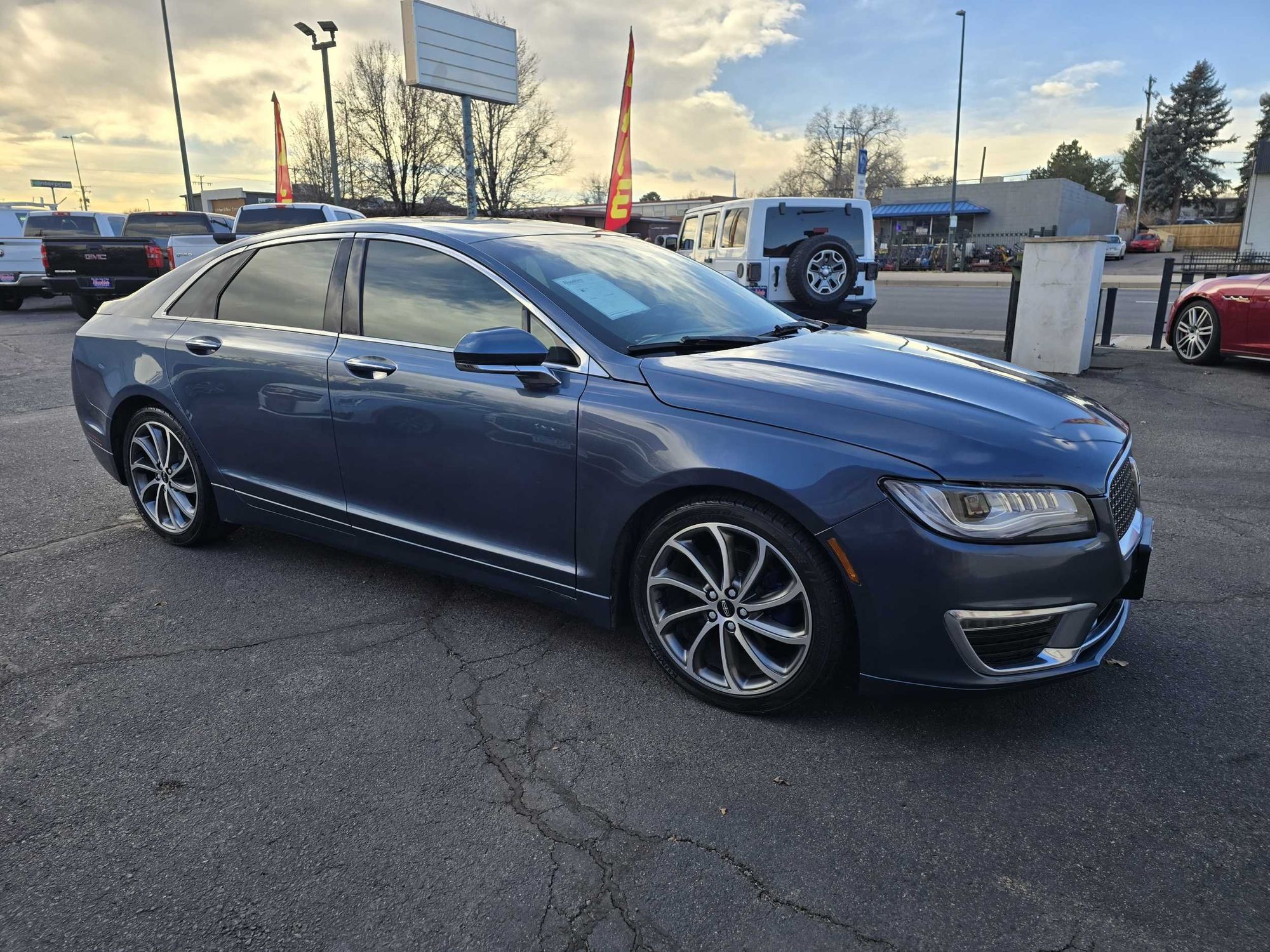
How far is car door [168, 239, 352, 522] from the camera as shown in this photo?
365 centimetres

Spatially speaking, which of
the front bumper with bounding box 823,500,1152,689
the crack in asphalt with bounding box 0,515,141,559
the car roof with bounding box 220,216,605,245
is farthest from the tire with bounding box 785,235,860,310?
the front bumper with bounding box 823,500,1152,689

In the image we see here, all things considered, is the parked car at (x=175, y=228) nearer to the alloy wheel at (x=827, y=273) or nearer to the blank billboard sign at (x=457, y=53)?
the blank billboard sign at (x=457, y=53)

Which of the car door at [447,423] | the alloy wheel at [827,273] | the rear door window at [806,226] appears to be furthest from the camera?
the rear door window at [806,226]

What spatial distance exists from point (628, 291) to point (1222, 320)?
8.48 metres

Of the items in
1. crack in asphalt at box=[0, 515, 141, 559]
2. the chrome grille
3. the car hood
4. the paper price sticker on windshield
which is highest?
the paper price sticker on windshield

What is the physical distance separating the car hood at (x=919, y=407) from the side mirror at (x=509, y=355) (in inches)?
14.0

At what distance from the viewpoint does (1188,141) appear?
75125 millimetres

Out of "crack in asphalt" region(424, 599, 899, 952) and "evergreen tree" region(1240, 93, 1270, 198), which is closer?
"crack in asphalt" region(424, 599, 899, 952)

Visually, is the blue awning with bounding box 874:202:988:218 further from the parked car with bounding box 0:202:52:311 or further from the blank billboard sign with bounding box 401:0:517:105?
the parked car with bounding box 0:202:52:311

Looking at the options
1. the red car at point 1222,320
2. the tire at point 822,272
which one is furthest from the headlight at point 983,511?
the red car at point 1222,320

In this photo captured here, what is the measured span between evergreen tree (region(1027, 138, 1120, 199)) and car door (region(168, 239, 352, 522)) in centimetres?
10185

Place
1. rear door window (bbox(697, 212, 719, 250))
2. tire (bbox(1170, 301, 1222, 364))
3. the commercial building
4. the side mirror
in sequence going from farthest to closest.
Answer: the commercial building
rear door window (bbox(697, 212, 719, 250))
tire (bbox(1170, 301, 1222, 364))
the side mirror

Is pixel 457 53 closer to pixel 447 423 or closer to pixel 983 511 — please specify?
pixel 447 423

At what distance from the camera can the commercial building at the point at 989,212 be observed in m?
56.5
